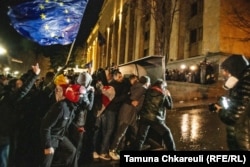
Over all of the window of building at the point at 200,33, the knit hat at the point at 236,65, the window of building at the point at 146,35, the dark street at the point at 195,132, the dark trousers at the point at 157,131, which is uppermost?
the window of building at the point at 146,35

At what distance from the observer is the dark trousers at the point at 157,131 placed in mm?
6758

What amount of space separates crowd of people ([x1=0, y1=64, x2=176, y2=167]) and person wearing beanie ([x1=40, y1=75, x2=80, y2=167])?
28cm

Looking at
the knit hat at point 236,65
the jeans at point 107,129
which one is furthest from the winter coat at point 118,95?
the knit hat at point 236,65

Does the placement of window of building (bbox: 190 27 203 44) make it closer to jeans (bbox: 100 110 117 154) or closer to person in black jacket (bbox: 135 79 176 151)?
jeans (bbox: 100 110 117 154)

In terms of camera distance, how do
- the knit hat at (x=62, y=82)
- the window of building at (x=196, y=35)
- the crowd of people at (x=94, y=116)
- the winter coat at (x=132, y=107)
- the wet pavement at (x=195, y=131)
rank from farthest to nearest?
the window of building at (x=196, y=35) → the wet pavement at (x=195, y=131) → the winter coat at (x=132, y=107) → the crowd of people at (x=94, y=116) → the knit hat at (x=62, y=82)

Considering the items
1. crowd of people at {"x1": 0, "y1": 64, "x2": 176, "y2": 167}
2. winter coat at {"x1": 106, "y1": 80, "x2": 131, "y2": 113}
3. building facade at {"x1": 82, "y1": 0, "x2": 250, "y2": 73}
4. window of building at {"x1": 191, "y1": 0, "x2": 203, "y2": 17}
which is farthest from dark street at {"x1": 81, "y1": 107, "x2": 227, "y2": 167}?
window of building at {"x1": 191, "y1": 0, "x2": 203, "y2": 17}

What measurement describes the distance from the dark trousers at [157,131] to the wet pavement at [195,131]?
0.74 metres

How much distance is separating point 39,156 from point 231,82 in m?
4.44

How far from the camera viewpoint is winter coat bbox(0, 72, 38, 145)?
208 inches

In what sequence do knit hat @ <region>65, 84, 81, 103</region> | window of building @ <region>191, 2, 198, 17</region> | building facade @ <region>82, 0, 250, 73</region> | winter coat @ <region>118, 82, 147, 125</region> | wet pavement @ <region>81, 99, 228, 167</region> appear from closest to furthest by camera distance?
1. knit hat @ <region>65, 84, 81, 103</region>
2. winter coat @ <region>118, 82, 147, 125</region>
3. wet pavement @ <region>81, 99, 228, 167</region>
4. building facade @ <region>82, 0, 250, 73</region>
5. window of building @ <region>191, 2, 198, 17</region>

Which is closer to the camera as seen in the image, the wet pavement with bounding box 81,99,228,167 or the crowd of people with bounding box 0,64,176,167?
the crowd of people with bounding box 0,64,176,167

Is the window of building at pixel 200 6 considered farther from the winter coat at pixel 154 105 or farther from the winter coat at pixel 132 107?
the winter coat at pixel 154 105

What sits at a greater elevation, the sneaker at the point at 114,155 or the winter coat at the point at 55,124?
the winter coat at the point at 55,124

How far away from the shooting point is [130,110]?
24.0ft
